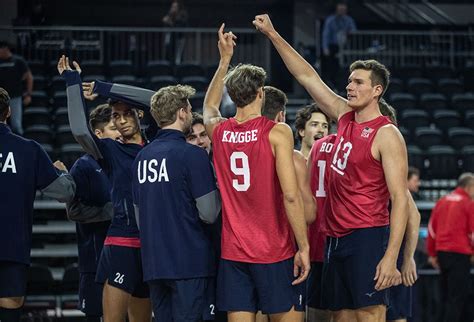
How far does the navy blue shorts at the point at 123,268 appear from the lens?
632 cm

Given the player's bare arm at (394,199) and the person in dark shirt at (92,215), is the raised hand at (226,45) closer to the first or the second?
the player's bare arm at (394,199)

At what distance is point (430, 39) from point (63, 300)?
11453 millimetres

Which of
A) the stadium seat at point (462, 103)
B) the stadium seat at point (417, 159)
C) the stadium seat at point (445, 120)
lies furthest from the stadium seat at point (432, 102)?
the stadium seat at point (417, 159)

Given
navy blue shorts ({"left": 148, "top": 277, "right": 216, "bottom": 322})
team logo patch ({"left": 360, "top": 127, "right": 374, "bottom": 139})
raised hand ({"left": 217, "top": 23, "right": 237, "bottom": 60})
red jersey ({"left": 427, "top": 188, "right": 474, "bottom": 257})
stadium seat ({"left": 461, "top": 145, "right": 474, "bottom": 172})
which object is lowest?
red jersey ({"left": 427, "top": 188, "right": 474, "bottom": 257})

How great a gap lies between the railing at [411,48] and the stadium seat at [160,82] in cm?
377

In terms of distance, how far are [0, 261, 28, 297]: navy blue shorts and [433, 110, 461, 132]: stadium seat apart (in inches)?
443

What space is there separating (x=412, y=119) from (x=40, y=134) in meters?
6.14

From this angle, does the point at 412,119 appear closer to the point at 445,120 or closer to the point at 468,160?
the point at 445,120

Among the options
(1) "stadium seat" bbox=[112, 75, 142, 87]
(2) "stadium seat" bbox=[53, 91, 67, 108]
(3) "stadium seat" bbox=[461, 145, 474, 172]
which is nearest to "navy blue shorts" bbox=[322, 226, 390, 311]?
(3) "stadium seat" bbox=[461, 145, 474, 172]

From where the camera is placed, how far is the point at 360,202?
18.6ft

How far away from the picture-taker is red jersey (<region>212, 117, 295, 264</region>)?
555cm

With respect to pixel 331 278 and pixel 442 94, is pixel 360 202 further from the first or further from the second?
pixel 442 94

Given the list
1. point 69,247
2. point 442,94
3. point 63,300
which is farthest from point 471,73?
point 63,300

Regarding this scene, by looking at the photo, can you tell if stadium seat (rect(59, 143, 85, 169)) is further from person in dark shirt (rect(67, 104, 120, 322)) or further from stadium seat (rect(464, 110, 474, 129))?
stadium seat (rect(464, 110, 474, 129))
